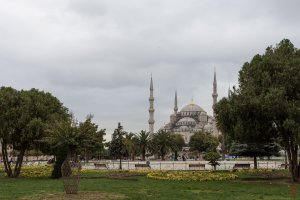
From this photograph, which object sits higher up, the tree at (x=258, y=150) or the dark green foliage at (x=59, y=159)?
the tree at (x=258, y=150)

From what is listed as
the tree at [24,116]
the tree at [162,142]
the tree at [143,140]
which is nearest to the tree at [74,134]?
the tree at [24,116]

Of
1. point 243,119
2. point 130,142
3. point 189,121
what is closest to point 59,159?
point 243,119

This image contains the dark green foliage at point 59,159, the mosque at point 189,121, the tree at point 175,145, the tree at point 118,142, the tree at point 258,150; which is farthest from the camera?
the mosque at point 189,121

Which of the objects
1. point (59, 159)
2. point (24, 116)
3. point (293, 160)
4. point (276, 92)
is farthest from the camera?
point (24, 116)

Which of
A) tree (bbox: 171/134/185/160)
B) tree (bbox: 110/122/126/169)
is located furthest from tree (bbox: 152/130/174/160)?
tree (bbox: 110/122/126/169)

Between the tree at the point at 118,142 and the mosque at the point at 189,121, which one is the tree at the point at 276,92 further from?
the mosque at the point at 189,121

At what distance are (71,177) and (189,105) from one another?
552 ft

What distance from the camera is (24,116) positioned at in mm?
29641

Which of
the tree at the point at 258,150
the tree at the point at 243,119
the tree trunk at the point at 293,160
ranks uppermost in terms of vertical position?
the tree at the point at 243,119

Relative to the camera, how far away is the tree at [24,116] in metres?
29.6

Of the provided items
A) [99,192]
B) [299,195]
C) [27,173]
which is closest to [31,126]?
[27,173]

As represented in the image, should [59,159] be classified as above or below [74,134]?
below

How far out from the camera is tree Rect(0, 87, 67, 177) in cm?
2961

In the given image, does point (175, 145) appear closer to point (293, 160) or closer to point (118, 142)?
point (118, 142)
